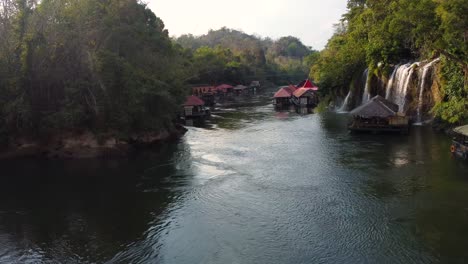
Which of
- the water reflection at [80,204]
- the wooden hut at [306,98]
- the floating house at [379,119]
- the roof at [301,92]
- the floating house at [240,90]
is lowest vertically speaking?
the water reflection at [80,204]

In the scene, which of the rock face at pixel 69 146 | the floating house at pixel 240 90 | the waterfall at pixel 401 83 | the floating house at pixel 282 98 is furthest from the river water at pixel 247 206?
the floating house at pixel 240 90

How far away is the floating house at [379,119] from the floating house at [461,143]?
8.01 meters

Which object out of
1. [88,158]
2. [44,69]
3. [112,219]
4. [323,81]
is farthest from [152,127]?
[323,81]

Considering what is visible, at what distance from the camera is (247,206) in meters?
19.0

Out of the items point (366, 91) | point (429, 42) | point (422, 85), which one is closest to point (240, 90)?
point (366, 91)

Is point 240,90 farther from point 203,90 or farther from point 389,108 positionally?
point 389,108

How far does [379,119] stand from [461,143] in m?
10.0

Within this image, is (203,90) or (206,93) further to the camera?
(203,90)

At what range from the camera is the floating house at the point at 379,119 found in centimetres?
3306

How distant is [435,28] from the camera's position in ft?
98.1

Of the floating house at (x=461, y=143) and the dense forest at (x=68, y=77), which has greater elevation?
the dense forest at (x=68, y=77)

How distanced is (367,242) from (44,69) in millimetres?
27054

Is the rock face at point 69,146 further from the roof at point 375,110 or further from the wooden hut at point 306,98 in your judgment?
the wooden hut at point 306,98

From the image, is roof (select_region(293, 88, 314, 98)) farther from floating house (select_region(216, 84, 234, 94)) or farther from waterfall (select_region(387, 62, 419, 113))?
floating house (select_region(216, 84, 234, 94))
